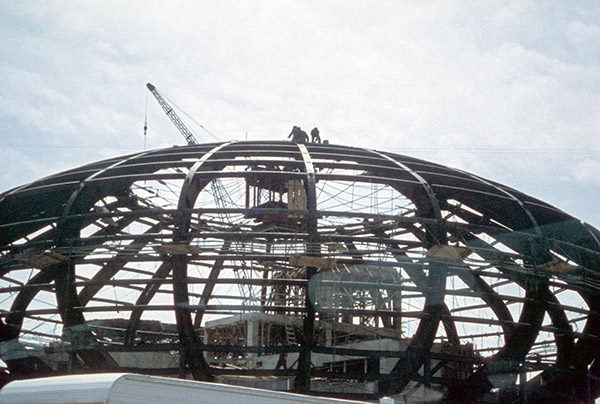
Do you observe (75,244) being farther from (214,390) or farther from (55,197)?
(214,390)

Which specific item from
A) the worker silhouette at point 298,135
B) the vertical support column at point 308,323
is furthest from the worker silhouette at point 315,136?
the vertical support column at point 308,323

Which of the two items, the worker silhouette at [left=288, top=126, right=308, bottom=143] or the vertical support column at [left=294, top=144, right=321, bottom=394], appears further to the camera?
the worker silhouette at [left=288, top=126, right=308, bottom=143]

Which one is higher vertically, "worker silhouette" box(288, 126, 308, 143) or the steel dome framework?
"worker silhouette" box(288, 126, 308, 143)

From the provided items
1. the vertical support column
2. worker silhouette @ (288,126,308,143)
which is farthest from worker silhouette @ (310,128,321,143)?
the vertical support column

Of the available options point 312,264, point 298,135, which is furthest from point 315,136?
point 312,264

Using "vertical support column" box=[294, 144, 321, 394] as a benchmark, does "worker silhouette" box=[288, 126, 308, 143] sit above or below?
above

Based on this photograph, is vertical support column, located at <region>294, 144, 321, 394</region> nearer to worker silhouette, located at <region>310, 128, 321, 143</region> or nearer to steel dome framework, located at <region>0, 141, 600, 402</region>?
steel dome framework, located at <region>0, 141, 600, 402</region>

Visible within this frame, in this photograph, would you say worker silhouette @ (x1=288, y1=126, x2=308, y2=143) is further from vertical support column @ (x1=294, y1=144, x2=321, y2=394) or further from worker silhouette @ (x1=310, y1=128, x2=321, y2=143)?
vertical support column @ (x1=294, y1=144, x2=321, y2=394)

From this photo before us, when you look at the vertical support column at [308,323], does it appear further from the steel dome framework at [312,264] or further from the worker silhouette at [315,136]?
the worker silhouette at [315,136]

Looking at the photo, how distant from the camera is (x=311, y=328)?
18.5m

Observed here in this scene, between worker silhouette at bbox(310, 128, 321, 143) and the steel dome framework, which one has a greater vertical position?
worker silhouette at bbox(310, 128, 321, 143)

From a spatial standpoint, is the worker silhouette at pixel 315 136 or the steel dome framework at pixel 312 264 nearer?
the steel dome framework at pixel 312 264

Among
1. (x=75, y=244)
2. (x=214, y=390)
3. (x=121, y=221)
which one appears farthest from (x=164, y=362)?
(x=214, y=390)

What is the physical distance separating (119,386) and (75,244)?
1110cm
